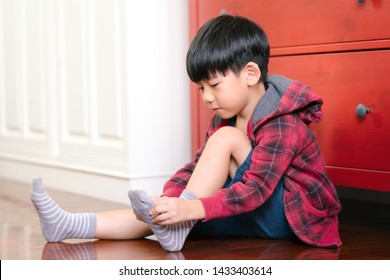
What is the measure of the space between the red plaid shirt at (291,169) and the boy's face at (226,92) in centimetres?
4

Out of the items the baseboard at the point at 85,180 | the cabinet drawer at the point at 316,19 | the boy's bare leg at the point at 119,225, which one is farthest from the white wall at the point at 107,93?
the boy's bare leg at the point at 119,225

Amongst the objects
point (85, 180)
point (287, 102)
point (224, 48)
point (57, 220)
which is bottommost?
point (85, 180)

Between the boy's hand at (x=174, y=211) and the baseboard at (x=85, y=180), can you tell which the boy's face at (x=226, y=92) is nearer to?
the boy's hand at (x=174, y=211)

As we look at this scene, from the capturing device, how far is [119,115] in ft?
6.80

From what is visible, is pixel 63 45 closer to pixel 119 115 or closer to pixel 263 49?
pixel 119 115

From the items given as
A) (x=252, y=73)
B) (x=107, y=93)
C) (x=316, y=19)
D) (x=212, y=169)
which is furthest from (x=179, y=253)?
(x=107, y=93)

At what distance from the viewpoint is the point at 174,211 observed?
48.9 inches

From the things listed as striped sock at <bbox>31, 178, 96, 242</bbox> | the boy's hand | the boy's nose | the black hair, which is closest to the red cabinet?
the black hair

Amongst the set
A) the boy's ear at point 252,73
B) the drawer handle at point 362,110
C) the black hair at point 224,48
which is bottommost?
the drawer handle at point 362,110

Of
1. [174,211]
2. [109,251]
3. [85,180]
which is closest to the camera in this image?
[174,211]

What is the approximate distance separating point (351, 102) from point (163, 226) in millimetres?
550

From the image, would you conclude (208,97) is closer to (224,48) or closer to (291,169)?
(224,48)

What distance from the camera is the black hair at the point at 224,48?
1390 millimetres
